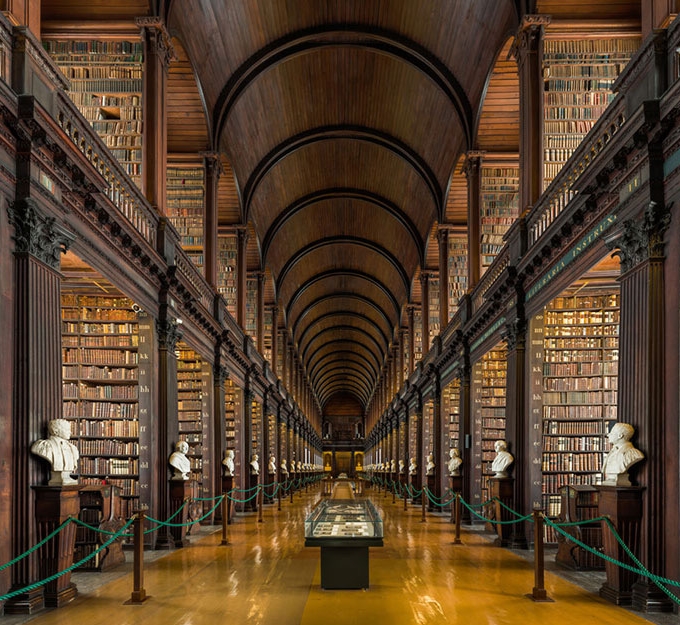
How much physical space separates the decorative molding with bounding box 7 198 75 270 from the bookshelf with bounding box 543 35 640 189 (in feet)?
22.0

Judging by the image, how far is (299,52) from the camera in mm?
15609

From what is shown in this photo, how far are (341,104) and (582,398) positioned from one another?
10094 mm

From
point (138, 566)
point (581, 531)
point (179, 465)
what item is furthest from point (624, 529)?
point (179, 465)

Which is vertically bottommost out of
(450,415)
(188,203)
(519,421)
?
(450,415)

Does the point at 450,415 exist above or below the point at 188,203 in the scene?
below

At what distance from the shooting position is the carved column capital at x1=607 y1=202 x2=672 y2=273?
6.54 m

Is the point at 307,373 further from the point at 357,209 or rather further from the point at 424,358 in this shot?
the point at 424,358

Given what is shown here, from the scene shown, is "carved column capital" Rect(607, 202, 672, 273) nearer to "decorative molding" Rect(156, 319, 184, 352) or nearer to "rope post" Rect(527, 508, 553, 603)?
"rope post" Rect(527, 508, 553, 603)

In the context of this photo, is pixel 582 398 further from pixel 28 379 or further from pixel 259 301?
pixel 259 301

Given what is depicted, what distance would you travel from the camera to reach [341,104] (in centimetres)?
1891

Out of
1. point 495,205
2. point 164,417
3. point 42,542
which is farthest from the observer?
point 495,205

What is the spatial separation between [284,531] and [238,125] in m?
8.30

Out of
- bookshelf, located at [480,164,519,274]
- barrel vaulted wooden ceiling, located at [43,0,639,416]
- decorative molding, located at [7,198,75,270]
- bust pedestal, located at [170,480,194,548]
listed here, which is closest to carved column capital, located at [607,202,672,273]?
decorative molding, located at [7,198,75,270]

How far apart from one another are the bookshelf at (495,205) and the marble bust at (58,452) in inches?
401
